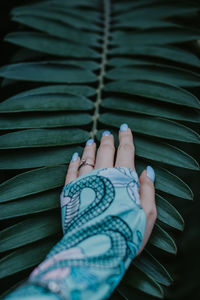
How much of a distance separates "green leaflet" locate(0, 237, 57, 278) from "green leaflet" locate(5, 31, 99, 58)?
0.57 meters

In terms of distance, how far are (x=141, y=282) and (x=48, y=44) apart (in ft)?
2.36

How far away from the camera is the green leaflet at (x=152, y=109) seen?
822mm

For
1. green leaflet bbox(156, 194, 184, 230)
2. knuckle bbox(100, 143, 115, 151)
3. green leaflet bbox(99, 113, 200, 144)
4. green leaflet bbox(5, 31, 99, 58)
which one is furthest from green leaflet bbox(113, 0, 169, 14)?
green leaflet bbox(156, 194, 184, 230)

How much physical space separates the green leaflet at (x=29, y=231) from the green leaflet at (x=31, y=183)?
59mm

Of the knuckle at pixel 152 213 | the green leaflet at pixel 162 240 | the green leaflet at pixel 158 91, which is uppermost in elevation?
the green leaflet at pixel 158 91

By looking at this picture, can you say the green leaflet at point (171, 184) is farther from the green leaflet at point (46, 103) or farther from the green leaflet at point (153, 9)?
the green leaflet at point (153, 9)

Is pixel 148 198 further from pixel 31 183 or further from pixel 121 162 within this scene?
pixel 31 183

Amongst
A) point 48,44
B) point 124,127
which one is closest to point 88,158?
point 124,127

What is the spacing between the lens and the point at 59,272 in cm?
54

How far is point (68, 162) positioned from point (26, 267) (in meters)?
0.25

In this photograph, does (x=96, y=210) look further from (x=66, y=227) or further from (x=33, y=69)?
(x=33, y=69)

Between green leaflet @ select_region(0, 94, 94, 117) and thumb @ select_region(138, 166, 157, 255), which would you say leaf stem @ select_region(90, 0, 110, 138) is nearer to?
green leaflet @ select_region(0, 94, 94, 117)

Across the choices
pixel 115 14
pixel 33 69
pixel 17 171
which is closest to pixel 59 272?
pixel 17 171

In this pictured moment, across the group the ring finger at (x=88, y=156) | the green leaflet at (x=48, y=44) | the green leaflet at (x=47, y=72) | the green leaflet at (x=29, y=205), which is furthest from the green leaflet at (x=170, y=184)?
the green leaflet at (x=48, y=44)
